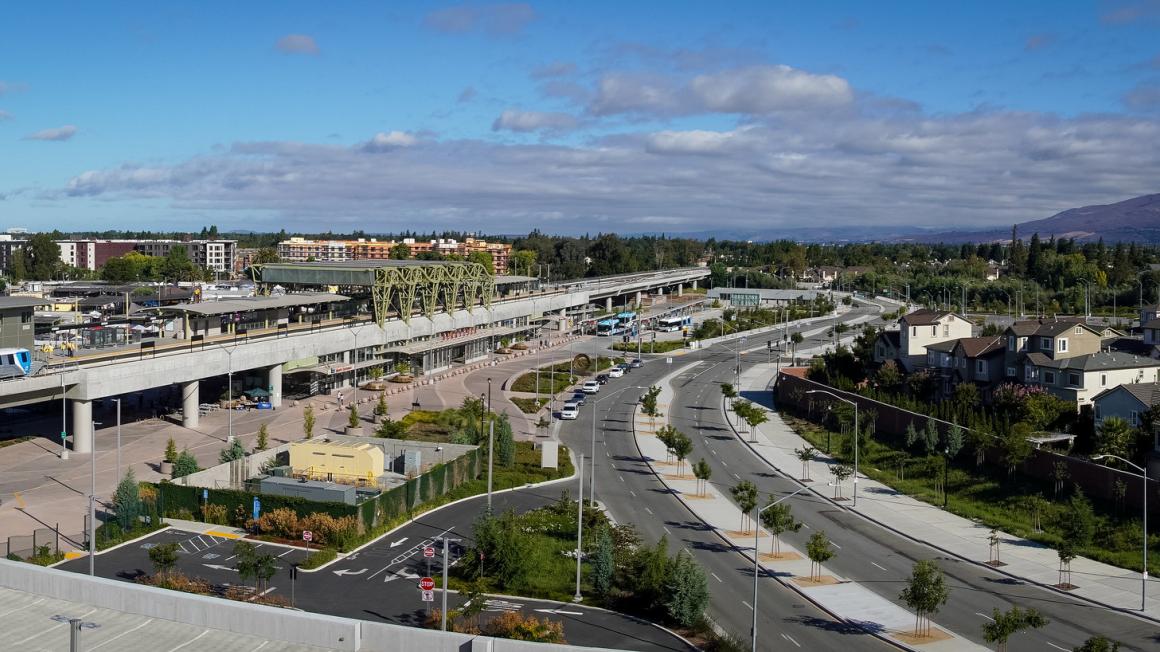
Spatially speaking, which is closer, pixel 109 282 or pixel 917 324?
pixel 917 324

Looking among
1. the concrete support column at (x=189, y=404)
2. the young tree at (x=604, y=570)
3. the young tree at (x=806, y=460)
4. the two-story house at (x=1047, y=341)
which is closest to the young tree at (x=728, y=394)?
the young tree at (x=806, y=460)

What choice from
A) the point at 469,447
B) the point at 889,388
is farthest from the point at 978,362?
the point at 469,447

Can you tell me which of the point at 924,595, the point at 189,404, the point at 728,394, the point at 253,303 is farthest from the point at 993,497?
the point at 253,303

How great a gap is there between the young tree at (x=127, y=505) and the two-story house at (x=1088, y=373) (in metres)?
48.1

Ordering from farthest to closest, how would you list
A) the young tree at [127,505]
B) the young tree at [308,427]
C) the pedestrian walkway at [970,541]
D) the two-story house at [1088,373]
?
the two-story house at [1088,373] < the young tree at [308,427] < the young tree at [127,505] < the pedestrian walkway at [970,541]

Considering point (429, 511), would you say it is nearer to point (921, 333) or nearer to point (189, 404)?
point (189, 404)

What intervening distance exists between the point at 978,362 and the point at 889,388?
607 cm

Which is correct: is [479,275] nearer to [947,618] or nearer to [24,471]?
[24,471]

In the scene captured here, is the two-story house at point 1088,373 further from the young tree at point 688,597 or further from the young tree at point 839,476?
the young tree at point 688,597

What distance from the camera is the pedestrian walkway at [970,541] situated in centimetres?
3512

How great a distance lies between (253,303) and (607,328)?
58.2 m

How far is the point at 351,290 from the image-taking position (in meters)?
94.3

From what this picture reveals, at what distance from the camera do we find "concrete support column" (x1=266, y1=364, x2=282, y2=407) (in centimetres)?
6750

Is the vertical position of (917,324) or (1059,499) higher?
(917,324)
